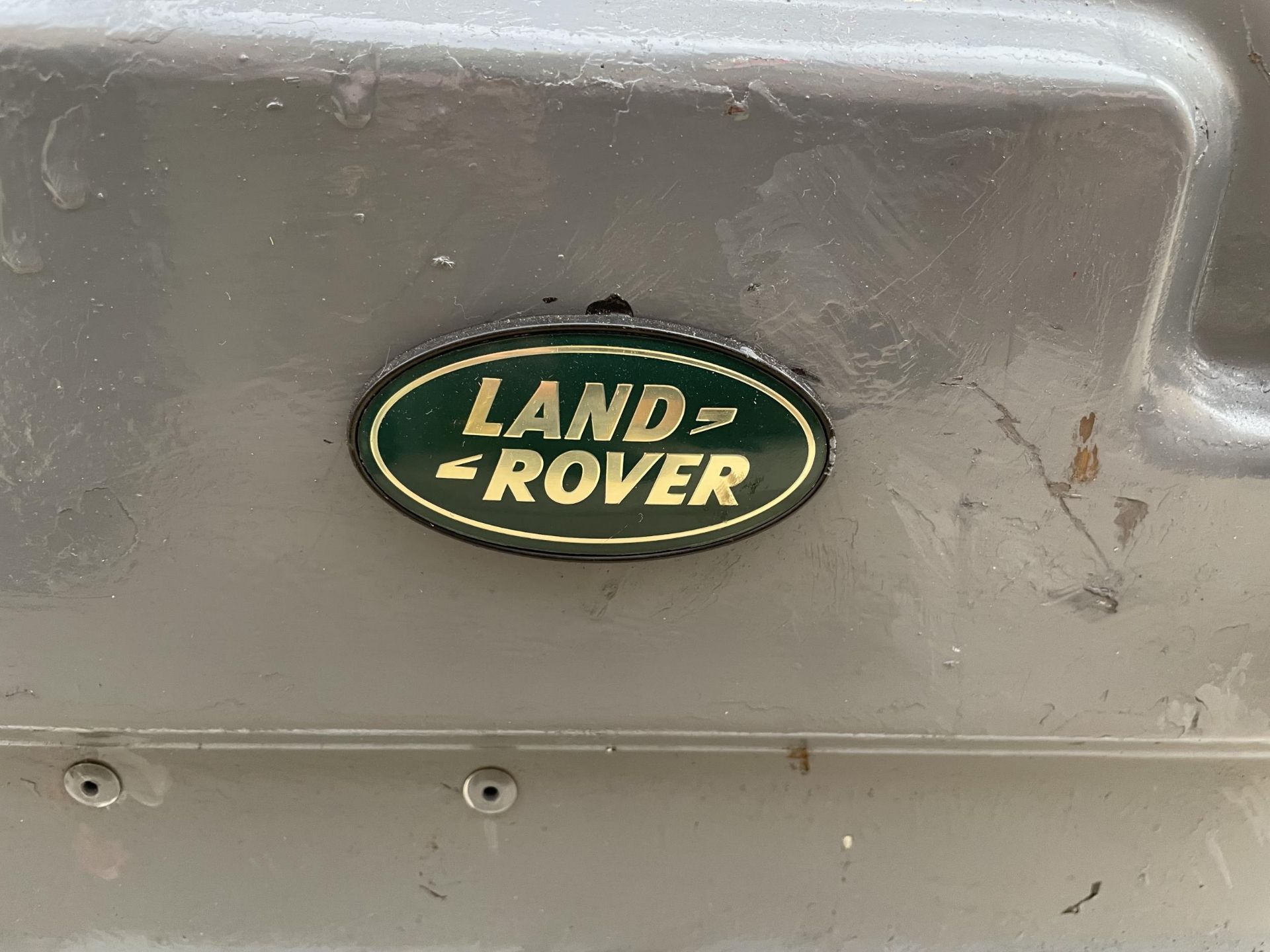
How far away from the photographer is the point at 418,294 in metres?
0.82

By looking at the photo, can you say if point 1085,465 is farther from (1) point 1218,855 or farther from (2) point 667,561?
(1) point 1218,855

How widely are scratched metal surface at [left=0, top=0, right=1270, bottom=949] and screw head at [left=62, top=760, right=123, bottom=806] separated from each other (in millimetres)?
20

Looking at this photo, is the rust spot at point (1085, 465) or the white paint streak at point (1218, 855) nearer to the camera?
the rust spot at point (1085, 465)

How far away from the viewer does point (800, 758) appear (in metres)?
1.06

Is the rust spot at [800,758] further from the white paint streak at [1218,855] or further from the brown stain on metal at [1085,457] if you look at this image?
the white paint streak at [1218,855]

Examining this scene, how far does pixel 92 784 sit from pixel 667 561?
708 mm

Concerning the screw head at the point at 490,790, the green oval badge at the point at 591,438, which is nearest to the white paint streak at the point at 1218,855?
the green oval badge at the point at 591,438

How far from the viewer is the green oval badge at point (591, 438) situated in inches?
32.2

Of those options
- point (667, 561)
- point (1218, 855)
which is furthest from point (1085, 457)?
point (1218, 855)

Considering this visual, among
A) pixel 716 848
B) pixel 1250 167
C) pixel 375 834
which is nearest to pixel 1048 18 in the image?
pixel 1250 167

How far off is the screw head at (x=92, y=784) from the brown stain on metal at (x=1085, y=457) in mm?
1093

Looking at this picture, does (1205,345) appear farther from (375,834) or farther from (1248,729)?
(375,834)

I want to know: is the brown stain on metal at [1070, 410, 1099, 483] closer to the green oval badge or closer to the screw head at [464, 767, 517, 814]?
the green oval badge

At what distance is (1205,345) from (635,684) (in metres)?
0.69
